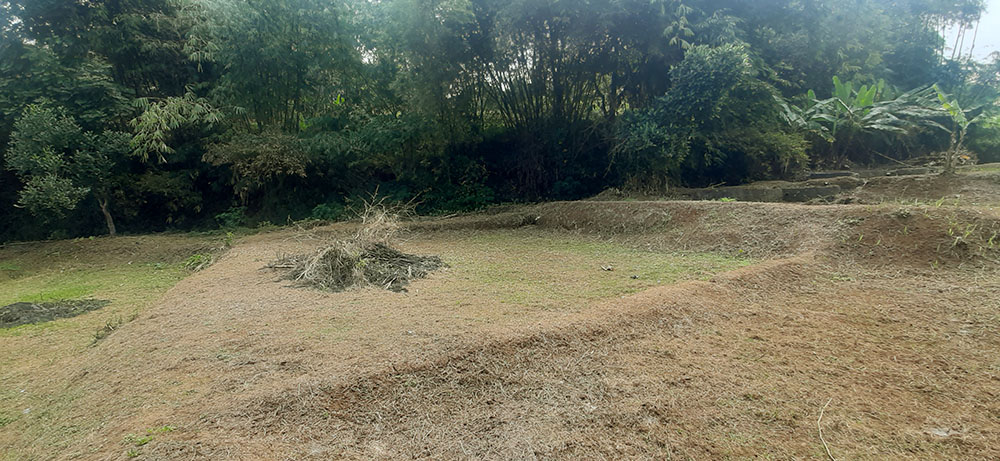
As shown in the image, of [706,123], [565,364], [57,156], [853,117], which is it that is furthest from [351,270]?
[853,117]

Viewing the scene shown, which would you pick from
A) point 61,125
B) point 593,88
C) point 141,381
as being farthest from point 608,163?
point 61,125

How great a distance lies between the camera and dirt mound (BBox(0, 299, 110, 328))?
12.7 feet

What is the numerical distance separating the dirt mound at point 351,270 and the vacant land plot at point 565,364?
20 cm

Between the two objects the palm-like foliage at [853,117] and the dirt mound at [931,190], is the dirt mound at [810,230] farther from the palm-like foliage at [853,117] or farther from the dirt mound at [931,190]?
the palm-like foliage at [853,117]

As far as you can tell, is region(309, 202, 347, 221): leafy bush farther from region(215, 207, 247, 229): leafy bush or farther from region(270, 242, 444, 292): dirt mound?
region(270, 242, 444, 292): dirt mound

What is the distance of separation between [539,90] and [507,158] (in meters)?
1.55

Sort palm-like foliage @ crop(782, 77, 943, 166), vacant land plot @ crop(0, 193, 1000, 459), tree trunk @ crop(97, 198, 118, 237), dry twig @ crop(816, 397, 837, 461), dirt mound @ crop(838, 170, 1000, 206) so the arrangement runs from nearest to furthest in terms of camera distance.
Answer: dry twig @ crop(816, 397, 837, 461), vacant land plot @ crop(0, 193, 1000, 459), dirt mound @ crop(838, 170, 1000, 206), palm-like foliage @ crop(782, 77, 943, 166), tree trunk @ crop(97, 198, 118, 237)

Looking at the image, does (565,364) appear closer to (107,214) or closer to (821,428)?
(821,428)

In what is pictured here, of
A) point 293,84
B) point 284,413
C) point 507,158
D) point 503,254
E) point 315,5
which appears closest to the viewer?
point 284,413

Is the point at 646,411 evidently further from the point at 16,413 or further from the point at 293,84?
the point at 293,84

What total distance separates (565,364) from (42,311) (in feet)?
15.5

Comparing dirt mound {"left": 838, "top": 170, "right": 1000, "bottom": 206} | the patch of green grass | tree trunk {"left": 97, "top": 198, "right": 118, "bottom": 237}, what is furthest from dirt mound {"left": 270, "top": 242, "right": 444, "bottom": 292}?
tree trunk {"left": 97, "top": 198, "right": 118, "bottom": 237}

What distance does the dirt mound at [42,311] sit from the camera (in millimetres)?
3875

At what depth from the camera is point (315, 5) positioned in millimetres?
8273
